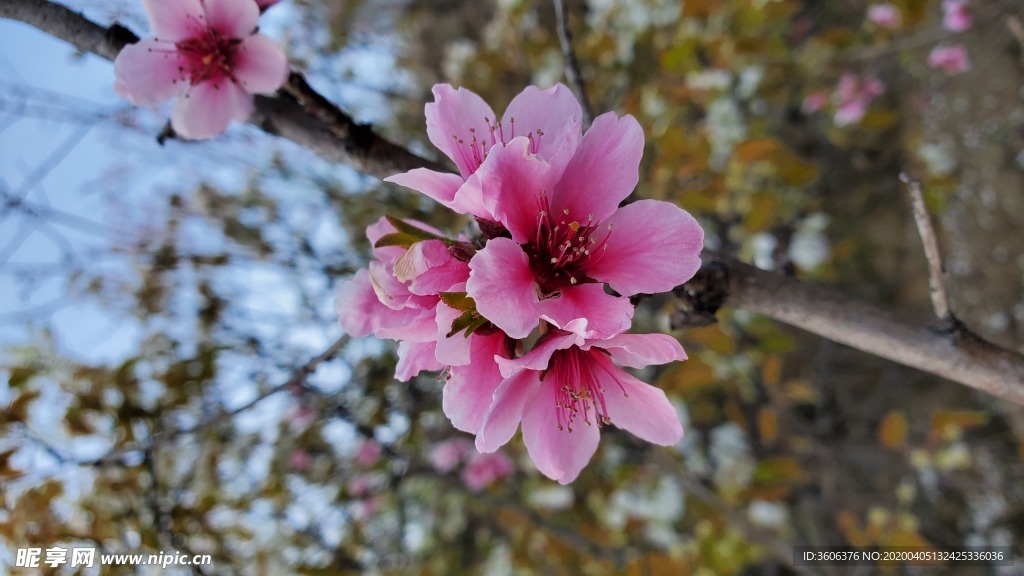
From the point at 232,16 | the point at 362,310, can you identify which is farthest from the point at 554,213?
the point at 232,16

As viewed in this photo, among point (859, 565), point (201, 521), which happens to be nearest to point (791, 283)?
point (201, 521)

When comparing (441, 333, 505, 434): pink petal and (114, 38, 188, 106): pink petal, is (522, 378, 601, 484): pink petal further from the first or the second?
(114, 38, 188, 106): pink petal

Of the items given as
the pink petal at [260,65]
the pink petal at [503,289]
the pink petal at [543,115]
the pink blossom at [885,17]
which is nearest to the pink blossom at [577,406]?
the pink petal at [503,289]

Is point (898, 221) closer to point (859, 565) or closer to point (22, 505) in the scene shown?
point (859, 565)

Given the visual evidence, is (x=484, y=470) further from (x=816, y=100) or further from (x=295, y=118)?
(x=816, y=100)

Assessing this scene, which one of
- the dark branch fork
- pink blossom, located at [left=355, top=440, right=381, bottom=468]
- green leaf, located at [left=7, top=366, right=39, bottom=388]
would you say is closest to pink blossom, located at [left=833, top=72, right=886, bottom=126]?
the dark branch fork
